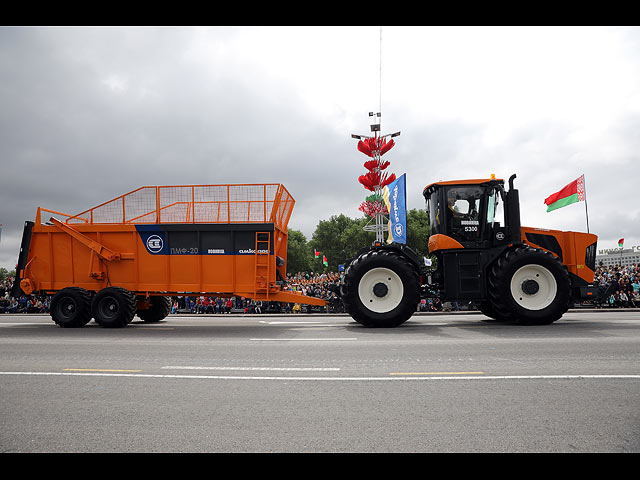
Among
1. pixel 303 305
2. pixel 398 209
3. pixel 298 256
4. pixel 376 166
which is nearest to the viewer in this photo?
pixel 398 209

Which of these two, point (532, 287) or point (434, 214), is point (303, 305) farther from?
point (532, 287)

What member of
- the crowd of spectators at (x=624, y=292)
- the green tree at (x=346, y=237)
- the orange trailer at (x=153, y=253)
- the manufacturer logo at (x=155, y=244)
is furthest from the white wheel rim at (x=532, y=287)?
the green tree at (x=346, y=237)

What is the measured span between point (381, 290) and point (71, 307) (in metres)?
8.23

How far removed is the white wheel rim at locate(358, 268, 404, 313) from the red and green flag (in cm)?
1149

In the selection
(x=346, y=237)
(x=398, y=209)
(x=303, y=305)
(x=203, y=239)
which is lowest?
(x=303, y=305)

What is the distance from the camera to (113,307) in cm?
1135

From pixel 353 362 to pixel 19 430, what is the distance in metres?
3.92

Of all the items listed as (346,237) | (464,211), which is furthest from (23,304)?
(346,237)

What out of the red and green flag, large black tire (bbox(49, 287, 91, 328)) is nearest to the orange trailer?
large black tire (bbox(49, 287, 91, 328))

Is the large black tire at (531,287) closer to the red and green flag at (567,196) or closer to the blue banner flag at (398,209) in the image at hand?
the blue banner flag at (398,209)

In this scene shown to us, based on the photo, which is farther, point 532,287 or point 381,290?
point 381,290

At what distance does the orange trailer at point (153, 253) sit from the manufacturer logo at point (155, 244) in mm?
27

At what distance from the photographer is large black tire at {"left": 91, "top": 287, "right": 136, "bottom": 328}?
36.9 feet

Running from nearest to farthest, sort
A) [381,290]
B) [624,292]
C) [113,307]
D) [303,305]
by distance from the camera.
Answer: [381,290], [113,307], [624,292], [303,305]
